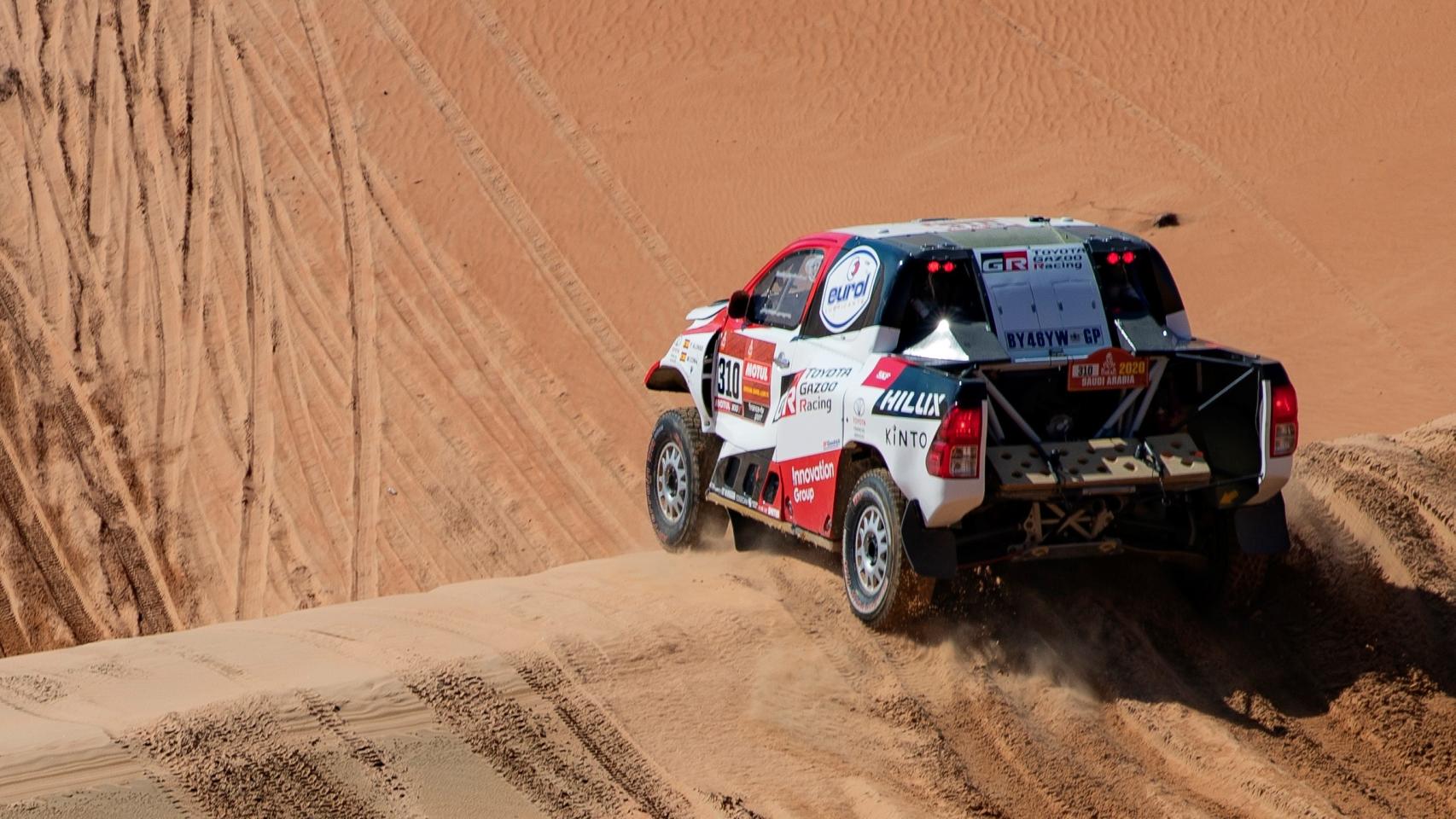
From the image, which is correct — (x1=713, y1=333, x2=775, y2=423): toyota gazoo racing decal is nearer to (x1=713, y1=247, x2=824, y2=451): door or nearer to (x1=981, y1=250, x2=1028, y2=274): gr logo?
(x1=713, y1=247, x2=824, y2=451): door

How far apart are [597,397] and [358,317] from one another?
7.84 feet

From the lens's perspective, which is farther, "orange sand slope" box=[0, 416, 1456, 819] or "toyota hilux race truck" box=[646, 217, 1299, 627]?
"toyota hilux race truck" box=[646, 217, 1299, 627]

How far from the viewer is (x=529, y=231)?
1683cm

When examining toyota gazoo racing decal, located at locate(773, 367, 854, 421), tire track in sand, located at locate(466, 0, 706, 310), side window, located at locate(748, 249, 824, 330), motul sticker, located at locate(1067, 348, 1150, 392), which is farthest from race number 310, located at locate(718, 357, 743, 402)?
tire track in sand, located at locate(466, 0, 706, 310)

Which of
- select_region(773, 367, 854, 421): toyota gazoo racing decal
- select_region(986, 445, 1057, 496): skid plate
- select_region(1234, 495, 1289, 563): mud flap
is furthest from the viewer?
select_region(773, 367, 854, 421): toyota gazoo racing decal

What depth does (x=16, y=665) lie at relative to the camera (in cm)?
738

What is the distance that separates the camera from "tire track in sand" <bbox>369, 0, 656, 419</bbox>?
14711mm

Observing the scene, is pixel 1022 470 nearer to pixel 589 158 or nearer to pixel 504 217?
pixel 504 217

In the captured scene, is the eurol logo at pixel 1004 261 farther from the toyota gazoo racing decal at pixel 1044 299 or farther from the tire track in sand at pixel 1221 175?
the tire track in sand at pixel 1221 175

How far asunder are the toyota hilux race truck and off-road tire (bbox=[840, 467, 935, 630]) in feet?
0.04

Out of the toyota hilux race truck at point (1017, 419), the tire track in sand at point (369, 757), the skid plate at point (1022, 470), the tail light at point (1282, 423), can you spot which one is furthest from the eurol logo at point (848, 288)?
the tire track in sand at point (369, 757)

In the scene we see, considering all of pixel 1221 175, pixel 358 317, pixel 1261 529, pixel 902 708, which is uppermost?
pixel 1221 175

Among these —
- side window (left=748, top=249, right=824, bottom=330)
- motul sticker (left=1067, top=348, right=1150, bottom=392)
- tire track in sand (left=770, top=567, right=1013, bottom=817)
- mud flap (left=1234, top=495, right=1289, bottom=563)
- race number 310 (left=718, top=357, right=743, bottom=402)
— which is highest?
side window (left=748, top=249, right=824, bottom=330)

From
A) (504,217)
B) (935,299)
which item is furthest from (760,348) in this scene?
(504,217)
